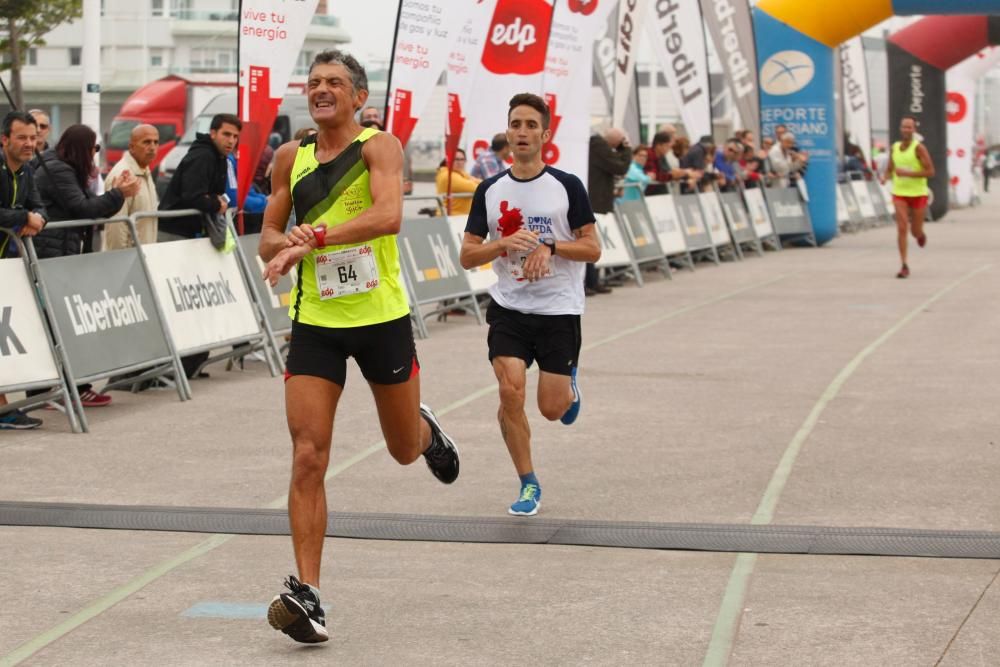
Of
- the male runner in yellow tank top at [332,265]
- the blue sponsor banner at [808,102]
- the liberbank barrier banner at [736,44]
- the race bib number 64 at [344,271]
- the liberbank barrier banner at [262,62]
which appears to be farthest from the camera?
the blue sponsor banner at [808,102]

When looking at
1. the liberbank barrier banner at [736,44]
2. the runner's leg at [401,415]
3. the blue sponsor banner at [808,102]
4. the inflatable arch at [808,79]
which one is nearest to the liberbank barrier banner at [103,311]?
the runner's leg at [401,415]

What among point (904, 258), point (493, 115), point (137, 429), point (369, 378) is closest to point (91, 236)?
point (137, 429)

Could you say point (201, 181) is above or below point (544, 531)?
above

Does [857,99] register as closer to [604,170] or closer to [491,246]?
[604,170]

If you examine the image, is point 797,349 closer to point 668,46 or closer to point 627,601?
point 627,601

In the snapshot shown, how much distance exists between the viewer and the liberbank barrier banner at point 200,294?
36.5 feet

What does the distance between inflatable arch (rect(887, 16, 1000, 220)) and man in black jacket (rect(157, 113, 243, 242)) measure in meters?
26.1

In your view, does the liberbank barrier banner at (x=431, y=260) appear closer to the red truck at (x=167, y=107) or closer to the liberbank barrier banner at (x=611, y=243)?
the liberbank barrier banner at (x=611, y=243)

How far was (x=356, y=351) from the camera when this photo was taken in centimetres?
575

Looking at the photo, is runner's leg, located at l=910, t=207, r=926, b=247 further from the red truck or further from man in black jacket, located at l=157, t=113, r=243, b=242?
the red truck

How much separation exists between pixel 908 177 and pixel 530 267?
14.1 metres

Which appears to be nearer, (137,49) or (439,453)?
(439,453)

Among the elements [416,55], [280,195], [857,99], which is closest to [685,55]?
[416,55]

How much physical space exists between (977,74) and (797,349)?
112ft
